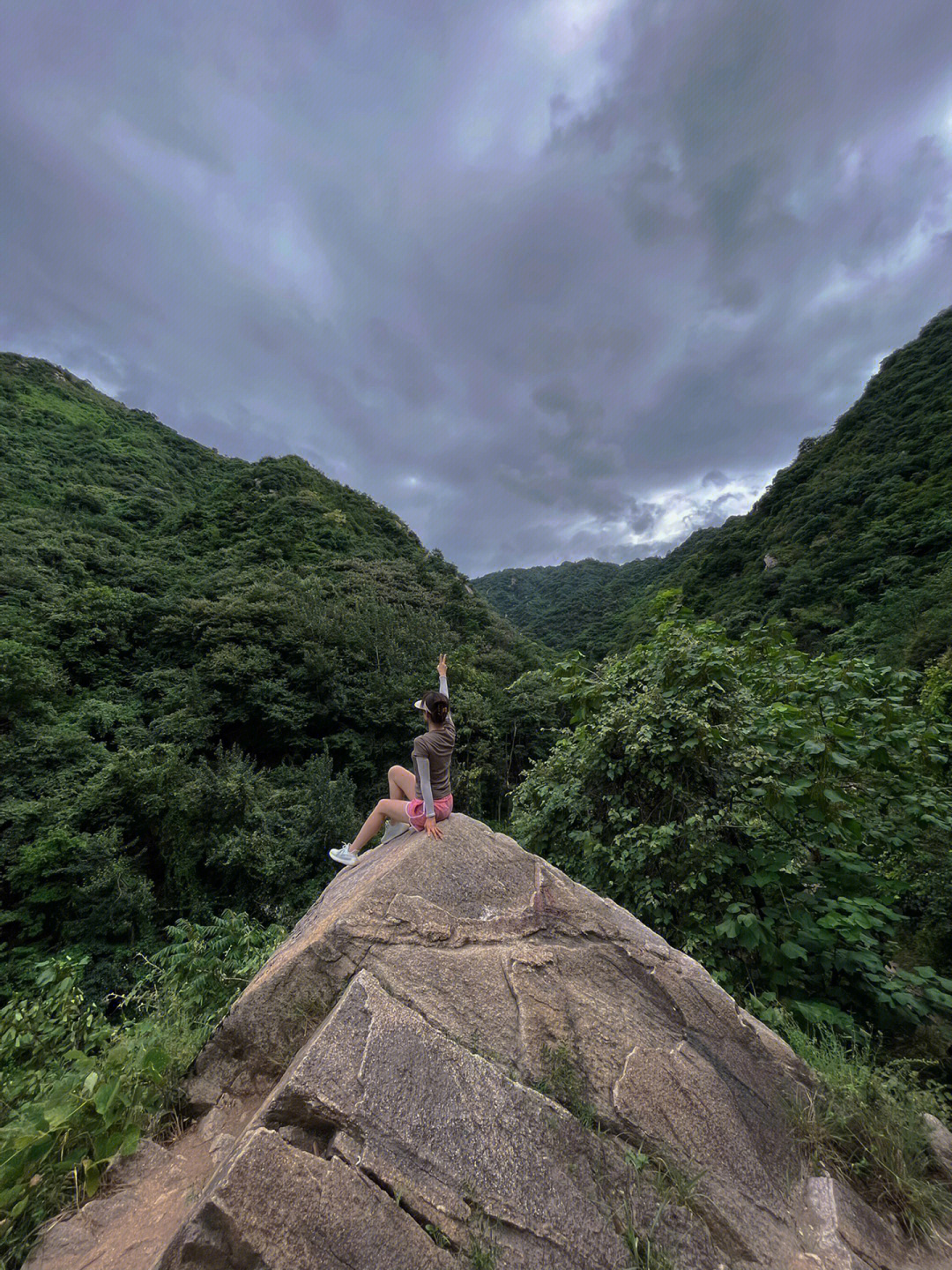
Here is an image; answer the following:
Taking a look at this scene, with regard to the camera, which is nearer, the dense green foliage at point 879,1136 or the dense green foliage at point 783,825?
the dense green foliage at point 879,1136

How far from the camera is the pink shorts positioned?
4395 millimetres

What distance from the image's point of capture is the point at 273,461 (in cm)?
5441

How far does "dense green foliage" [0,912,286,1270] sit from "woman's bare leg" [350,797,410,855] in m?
1.44

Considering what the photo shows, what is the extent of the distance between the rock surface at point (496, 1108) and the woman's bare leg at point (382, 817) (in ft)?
2.80

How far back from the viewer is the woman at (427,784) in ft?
14.0

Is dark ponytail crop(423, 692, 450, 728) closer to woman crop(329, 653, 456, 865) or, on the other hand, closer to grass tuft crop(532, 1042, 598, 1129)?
woman crop(329, 653, 456, 865)

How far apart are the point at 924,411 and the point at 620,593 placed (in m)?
42.9

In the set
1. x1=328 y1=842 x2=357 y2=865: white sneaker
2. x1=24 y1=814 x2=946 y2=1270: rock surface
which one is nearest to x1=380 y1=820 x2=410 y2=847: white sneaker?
x1=328 y1=842 x2=357 y2=865: white sneaker

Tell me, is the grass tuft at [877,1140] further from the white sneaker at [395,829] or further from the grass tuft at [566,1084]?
the white sneaker at [395,829]

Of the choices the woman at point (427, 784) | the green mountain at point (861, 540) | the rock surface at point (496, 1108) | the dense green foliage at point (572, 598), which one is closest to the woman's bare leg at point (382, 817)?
the woman at point (427, 784)

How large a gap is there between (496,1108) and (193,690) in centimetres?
2093

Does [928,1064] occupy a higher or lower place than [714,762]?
lower

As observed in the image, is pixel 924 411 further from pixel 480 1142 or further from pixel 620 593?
pixel 480 1142

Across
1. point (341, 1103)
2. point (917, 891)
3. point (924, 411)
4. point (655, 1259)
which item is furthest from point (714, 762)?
point (924, 411)
